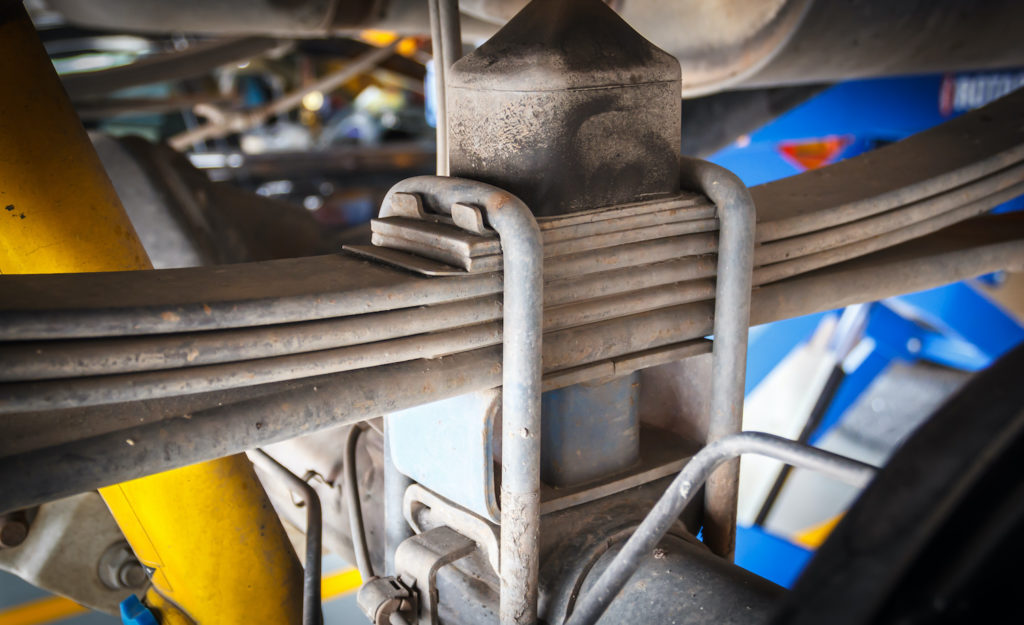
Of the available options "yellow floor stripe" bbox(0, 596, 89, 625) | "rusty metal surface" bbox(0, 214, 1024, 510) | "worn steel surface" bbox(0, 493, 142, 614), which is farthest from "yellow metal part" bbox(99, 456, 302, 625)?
"yellow floor stripe" bbox(0, 596, 89, 625)

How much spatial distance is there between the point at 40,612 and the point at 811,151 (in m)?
2.72

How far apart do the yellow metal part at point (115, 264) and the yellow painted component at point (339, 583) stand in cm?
185

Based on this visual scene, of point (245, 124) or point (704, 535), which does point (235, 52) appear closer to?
point (245, 124)

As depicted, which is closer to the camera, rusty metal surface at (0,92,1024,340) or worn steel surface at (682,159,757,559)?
rusty metal surface at (0,92,1024,340)

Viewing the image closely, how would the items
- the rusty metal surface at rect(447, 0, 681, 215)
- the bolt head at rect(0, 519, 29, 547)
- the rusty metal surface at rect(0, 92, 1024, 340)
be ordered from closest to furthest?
the rusty metal surface at rect(0, 92, 1024, 340) < the rusty metal surface at rect(447, 0, 681, 215) < the bolt head at rect(0, 519, 29, 547)

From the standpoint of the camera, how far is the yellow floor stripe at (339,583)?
2629 millimetres

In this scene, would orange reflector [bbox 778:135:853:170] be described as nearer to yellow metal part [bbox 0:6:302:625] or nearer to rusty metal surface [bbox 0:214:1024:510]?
rusty metal surface [bbox 0:214:1024:510]

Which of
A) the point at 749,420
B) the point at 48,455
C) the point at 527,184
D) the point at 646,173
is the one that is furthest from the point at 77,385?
the point at 749,420

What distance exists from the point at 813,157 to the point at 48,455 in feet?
8.40

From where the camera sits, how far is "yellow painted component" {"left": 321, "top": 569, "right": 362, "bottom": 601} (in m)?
2.63

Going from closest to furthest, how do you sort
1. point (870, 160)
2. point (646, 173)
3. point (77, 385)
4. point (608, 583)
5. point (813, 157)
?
1. point (77, 385)
2. point (608, 583)
3. point (646, 173)
4. point (870, 160)
5. point (813, 157)

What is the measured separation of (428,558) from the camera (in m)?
0.73

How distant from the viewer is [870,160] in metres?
1.00

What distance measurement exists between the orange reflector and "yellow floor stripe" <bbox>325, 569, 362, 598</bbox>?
180 centimetres
